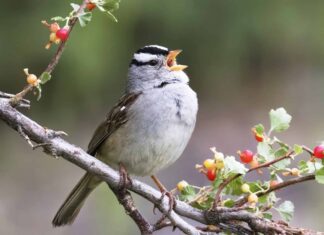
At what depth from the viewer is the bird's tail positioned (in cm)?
327

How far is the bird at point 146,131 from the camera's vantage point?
3.25 m

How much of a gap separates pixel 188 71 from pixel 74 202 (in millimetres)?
3821

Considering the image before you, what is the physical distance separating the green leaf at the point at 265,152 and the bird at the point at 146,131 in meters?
0.88

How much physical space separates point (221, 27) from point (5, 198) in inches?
93.7

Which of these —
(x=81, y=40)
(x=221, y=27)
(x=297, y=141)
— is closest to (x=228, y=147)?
(x=297, y=141)

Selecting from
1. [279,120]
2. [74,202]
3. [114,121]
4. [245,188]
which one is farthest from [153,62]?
[245,188]

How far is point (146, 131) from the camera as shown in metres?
3.27

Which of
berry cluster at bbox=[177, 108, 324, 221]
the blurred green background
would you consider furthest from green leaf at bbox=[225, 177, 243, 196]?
the blurred green background

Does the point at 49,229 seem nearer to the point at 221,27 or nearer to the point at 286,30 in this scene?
the point at 221,27

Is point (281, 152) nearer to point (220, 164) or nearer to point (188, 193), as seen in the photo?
point (220, 164)

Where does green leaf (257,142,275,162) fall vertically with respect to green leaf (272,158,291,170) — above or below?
above

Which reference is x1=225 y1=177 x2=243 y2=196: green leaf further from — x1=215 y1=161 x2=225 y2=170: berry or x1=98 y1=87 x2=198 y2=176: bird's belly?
x1=98 y1=87 x2=198 y2=176: bird's belly

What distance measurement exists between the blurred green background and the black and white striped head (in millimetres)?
1986

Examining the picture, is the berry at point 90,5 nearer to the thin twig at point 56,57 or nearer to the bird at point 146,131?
the thin twig at point 56,57
